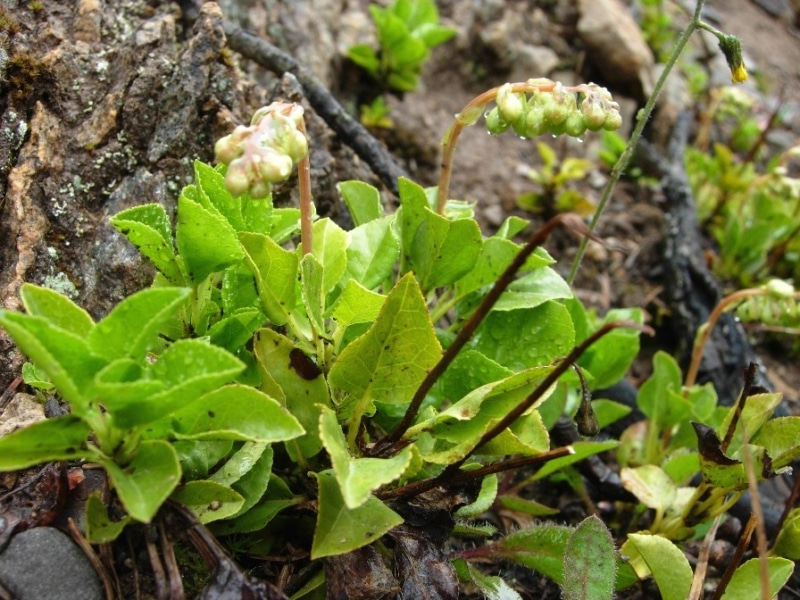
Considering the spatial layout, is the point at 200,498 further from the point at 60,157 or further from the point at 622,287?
the point at 622,287

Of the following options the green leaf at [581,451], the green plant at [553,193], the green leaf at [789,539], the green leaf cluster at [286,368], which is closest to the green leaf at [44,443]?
the green leaf cluster at [286,368]

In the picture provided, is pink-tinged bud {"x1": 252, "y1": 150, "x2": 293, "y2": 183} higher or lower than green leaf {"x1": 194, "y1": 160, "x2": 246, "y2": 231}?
higher

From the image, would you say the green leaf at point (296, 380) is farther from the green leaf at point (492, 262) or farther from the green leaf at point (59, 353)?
the green leaf at point (492, 262)

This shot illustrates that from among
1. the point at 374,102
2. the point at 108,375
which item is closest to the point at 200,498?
the point at 108,375

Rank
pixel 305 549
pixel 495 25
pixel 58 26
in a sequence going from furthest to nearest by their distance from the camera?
pixel 495 25 → pixel 58 26 → pixel 305 549

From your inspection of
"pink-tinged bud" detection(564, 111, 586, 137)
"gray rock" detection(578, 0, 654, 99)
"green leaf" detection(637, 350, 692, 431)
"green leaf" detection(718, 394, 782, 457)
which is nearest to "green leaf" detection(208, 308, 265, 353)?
"pink-tinged bud" detection(564, 111, 586, 137)

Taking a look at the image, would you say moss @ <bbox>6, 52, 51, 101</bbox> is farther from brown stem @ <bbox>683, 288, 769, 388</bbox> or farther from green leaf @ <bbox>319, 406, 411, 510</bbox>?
brown stem @ <bbox>683, 288, 769, 388</bbox>

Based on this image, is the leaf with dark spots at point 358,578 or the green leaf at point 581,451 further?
the green leaf at point 581,451
